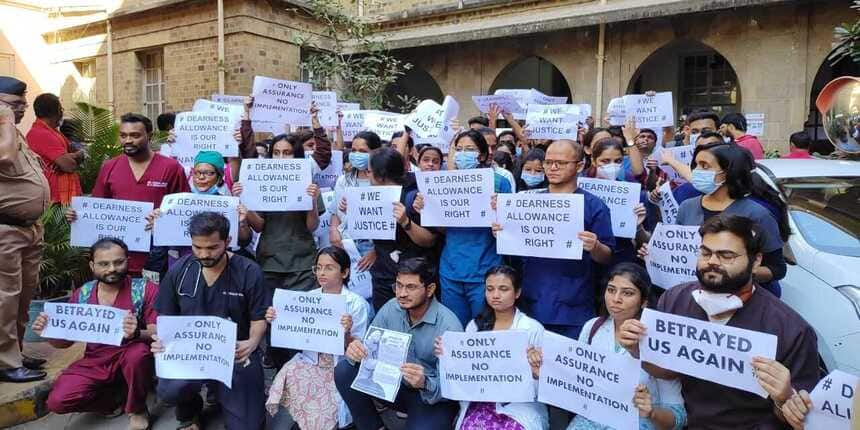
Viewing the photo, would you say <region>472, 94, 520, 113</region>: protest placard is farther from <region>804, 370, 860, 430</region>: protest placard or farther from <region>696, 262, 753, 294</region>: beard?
<region>804, 370, 860, 430</region>: protest placard

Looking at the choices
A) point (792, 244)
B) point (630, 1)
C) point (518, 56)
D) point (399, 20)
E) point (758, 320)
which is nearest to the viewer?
point (758, 320)

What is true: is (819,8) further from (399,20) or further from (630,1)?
(399,20)

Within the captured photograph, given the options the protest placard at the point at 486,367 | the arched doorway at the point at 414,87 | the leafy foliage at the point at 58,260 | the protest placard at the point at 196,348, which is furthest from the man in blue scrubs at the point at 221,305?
the arched doorway at the point at 414,87

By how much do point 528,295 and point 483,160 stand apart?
134 centimetres

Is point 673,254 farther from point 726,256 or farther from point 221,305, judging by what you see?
point 221,305

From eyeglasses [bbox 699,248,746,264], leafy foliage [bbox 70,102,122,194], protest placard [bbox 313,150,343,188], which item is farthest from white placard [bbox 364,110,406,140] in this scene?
eyeglasses [bbox 699,248,746,264]

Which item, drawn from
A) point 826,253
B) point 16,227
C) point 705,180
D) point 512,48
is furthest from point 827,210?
point 512,48

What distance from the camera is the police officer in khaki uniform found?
412cm

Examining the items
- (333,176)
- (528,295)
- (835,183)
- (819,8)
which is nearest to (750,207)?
(528,295)

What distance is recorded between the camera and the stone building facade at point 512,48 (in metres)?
11.7

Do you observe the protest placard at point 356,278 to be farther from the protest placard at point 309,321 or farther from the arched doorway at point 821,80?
the arched doorway at point 821,80

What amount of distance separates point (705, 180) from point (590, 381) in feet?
4.75

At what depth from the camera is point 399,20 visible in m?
15.7

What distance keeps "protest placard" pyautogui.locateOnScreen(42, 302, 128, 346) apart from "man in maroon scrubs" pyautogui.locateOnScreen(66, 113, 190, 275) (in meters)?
0.79
